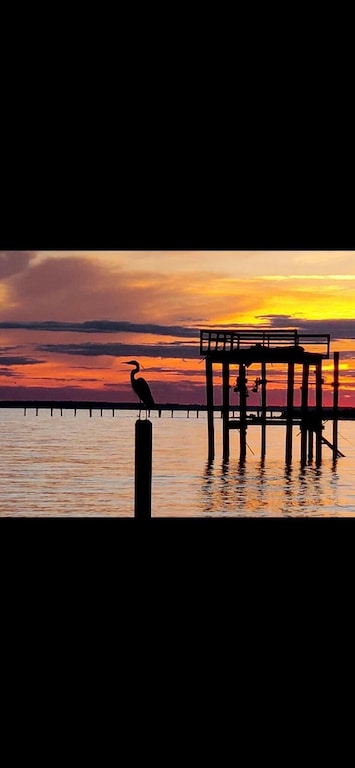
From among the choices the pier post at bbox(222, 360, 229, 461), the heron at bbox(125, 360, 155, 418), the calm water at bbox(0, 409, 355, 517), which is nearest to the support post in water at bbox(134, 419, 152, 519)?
the heron at bbox(125, 360, 155, 418)

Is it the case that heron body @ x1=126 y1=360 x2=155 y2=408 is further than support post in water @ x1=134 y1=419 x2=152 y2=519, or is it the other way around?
heron body @ x1=126 y1=360 x2=155 y2=408

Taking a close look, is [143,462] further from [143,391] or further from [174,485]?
[174,485]

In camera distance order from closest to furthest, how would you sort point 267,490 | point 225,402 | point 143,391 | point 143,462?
point 143,462
point 143,391
point 267,490
point 225,402

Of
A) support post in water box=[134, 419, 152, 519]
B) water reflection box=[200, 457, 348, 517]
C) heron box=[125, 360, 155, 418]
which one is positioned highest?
heron box=[125, 360, 155, 418]

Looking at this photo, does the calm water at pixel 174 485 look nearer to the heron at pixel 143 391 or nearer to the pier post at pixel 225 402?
the pier post at pixel 225 402

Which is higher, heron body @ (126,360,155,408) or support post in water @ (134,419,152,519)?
heron body @ (126,360,155,408)

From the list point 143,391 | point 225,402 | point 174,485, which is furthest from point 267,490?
point 143,391

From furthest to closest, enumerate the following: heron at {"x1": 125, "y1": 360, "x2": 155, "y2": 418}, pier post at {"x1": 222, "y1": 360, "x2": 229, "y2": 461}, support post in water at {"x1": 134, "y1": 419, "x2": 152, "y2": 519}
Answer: pier post at {"x1": 222, "y1": 360, "x2": 229, "y2": 461}, heron at {"x1": 125, "y1": 360, "x2": 155, "y2": 418}, support post in water at {"x1": 134, "y1": 419, "x2": 152, "y2": 519}

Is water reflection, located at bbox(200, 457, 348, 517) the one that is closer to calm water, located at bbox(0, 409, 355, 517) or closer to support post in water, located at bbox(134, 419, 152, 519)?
calm water, located at bbox(0, 409, 355, 517)

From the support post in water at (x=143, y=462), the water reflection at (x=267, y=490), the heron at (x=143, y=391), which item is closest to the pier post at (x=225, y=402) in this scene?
the water reflection at (x=267, y=490)

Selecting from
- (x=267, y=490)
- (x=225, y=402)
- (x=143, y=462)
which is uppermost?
(x=225, y=402)

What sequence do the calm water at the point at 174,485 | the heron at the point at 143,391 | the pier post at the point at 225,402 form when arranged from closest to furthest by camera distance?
the heron at the point at 143,391 → the calm water at the point at 174,485 → the pier post at the point at 225,402

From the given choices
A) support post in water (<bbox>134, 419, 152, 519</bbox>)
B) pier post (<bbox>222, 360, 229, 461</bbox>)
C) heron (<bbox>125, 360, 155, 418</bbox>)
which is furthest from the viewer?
pier post (<bbox>222, 360, 229, 461</bbox>)
